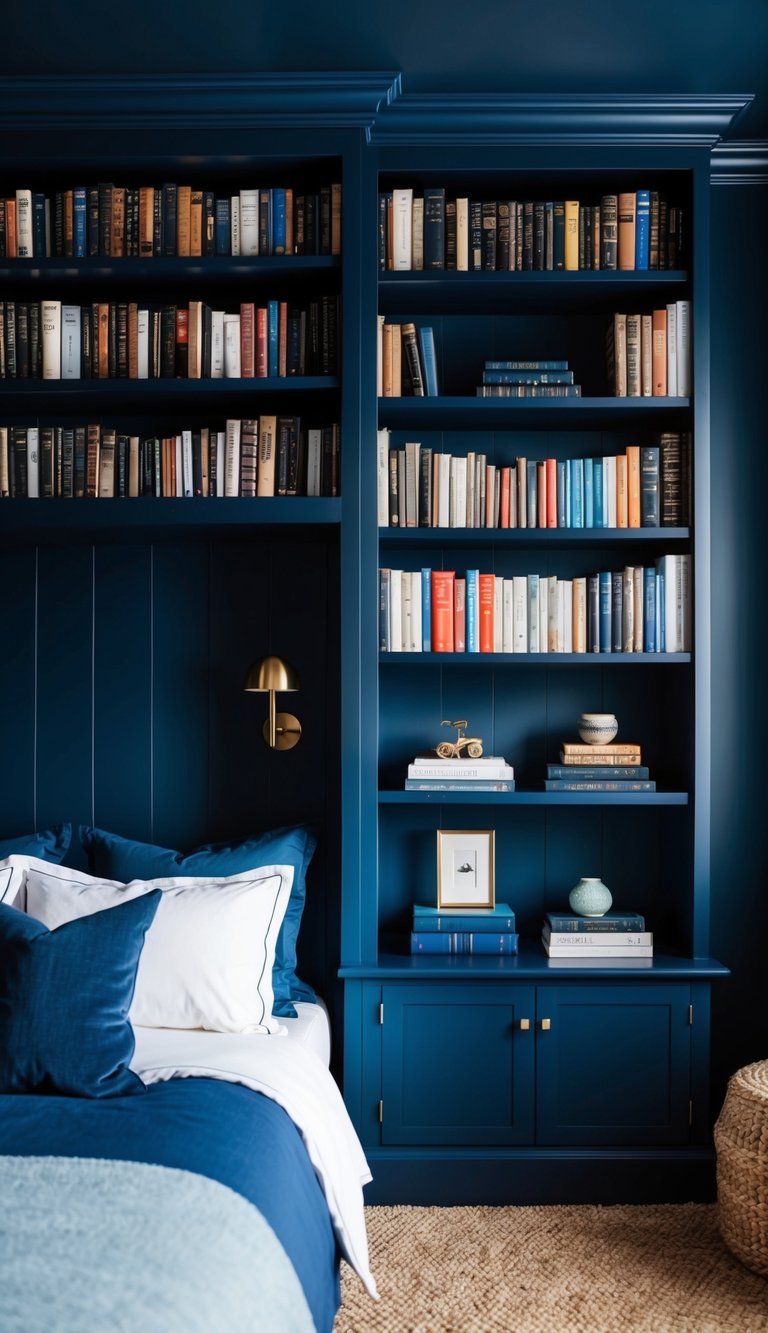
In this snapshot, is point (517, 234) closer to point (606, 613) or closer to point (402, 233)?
point (402, 233)

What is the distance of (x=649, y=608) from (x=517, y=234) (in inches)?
44.6

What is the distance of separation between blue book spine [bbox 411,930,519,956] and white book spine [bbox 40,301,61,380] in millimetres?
1894

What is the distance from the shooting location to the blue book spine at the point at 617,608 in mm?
2836

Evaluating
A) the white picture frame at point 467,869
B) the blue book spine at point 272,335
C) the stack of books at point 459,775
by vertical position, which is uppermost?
the blue book spine at point 272,335

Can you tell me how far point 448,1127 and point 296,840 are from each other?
89 cm

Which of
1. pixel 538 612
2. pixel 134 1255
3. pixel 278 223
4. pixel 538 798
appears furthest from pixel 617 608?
pixel 134 1255

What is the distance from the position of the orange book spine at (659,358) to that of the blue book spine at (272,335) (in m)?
1.08

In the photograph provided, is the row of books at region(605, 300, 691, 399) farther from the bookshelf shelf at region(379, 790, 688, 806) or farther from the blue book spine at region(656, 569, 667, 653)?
the bookshelf shelf at region(379, 790, 688, 806)

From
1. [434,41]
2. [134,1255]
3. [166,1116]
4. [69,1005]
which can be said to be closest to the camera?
[134,1255]

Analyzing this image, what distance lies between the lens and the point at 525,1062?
8.91 ft

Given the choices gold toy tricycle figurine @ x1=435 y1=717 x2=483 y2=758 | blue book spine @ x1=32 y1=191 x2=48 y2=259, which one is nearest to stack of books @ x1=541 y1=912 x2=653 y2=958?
gold toy tricycle figurine @ x1=435 y1=717 x2=483 y2=758

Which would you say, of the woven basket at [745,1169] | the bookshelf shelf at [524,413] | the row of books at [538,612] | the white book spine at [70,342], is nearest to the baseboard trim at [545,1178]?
the woven basket at [745,1169]

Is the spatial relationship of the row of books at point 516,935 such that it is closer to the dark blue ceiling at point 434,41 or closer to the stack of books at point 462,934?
the stack of books at point 462,934

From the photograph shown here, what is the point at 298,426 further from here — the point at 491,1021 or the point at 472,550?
the point at 491,1021
